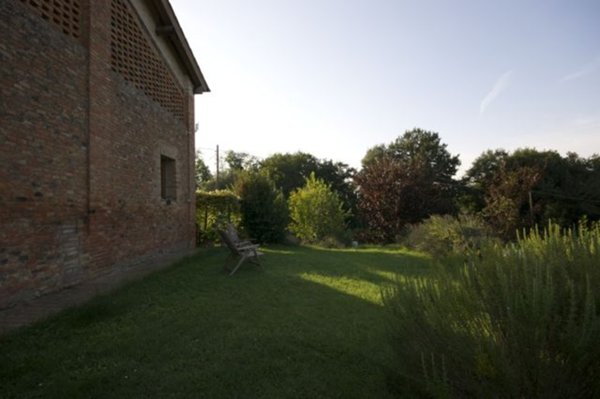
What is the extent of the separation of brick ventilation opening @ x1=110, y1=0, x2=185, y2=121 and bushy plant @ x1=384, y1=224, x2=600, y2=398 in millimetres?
7639

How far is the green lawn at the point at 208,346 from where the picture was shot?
2691mm

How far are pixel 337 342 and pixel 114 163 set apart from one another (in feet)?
19.3

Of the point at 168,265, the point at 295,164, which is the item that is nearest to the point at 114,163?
the point at 168,265

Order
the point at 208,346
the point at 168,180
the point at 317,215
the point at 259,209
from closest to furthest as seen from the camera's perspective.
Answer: the point at 208,346 < the point at 168,180 < the point at 259,209 < the point at 317,215

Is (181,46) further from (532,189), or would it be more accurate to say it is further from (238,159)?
(238,159)

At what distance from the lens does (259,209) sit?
13547 millimetres

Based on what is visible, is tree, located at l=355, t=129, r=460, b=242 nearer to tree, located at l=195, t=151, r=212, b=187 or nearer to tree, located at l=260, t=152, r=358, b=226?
tree, located at l=260, t=152, r=358, b=226

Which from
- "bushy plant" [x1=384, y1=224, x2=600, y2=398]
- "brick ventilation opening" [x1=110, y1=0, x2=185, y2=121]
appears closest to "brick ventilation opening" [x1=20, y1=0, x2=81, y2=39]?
"brick ventilation opening" [x1=110, y1=0, x2=185, y2=121]

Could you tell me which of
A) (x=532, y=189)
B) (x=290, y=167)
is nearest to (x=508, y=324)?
(x=532, y=189)

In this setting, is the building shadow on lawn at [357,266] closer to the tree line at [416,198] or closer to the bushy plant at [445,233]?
the bushy plant at [445,233]

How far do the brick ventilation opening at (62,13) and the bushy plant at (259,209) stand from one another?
825 centimetres

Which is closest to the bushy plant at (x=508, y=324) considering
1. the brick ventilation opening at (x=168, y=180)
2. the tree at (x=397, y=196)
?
the brick ventilation opening at (x=168, y=180)

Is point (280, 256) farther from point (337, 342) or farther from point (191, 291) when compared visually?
point (337, 342)

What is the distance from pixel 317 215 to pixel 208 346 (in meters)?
14.1
